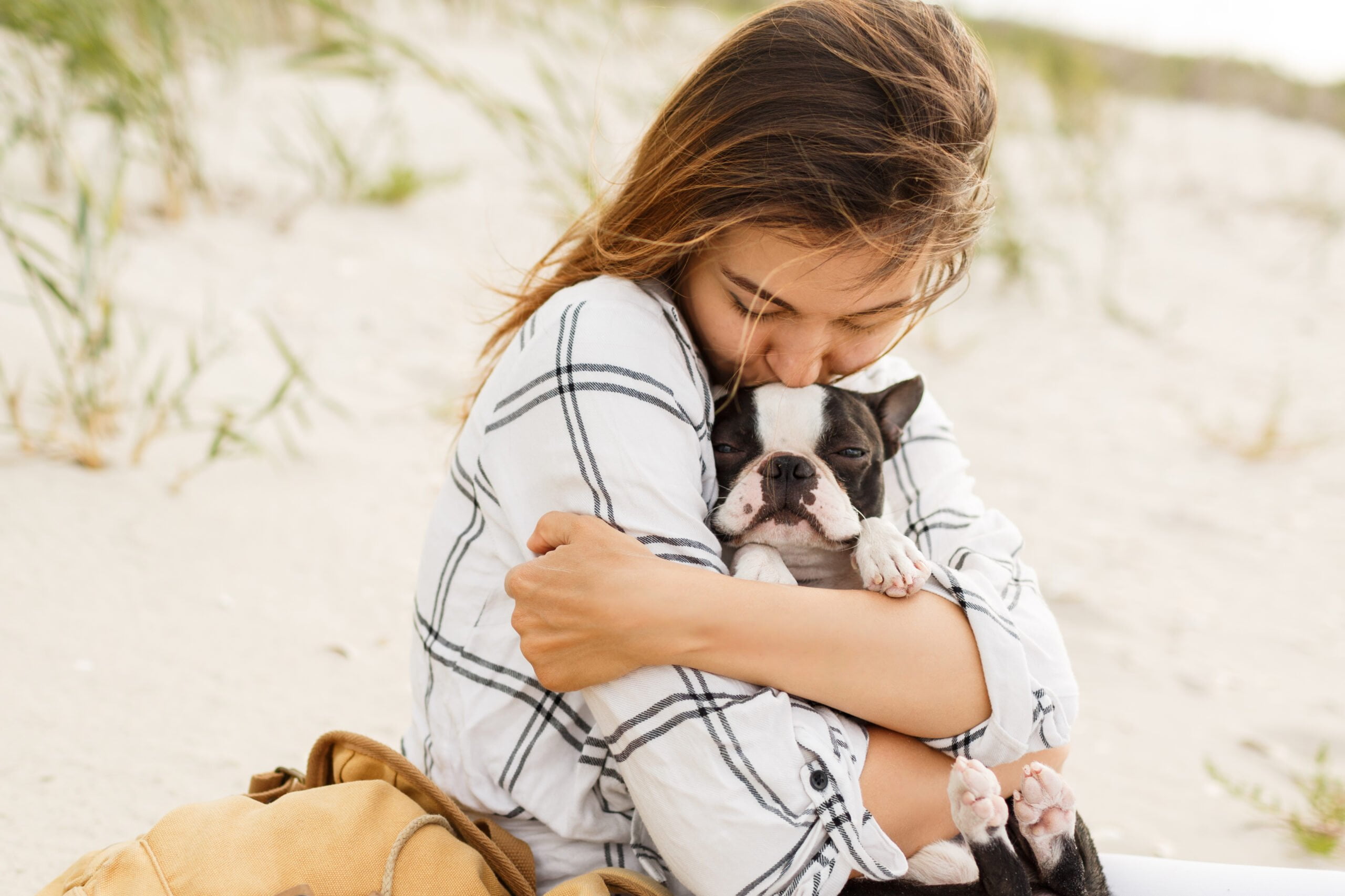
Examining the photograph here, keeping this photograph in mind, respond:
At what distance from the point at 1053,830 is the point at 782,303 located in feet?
3.02

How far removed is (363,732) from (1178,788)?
2042mm

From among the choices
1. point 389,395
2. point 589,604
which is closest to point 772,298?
point 589,604

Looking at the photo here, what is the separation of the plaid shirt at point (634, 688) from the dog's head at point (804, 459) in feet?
0.35

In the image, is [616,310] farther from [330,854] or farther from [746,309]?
[330,854]

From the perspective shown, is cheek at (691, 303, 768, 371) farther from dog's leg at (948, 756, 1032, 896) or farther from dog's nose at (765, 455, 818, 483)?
dog's leg at (948, 756, 1032, 896)

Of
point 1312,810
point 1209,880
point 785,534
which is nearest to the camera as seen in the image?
point 1209,880

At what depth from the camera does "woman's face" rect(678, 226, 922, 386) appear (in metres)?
1.57

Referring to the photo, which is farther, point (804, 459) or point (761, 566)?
point (804, 459)

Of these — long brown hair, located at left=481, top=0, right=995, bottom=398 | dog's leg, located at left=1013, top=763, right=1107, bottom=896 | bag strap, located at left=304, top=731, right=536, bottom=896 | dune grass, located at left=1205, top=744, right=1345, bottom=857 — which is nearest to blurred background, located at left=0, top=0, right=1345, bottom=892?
dune grass, located at left=1205, top=744, right=1345, bottom=857

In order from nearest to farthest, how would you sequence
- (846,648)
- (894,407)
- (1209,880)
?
1. (846,648)
2. (1209,880)
3. (894,407)

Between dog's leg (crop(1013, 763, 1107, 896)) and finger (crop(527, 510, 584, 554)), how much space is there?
814 millimetres

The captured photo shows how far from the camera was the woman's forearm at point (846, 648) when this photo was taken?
1.39 meters

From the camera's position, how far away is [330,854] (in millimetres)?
1417

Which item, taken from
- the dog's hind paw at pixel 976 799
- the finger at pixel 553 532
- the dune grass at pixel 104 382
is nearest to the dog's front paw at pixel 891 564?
the dog's hind paw at pixel 976 799
